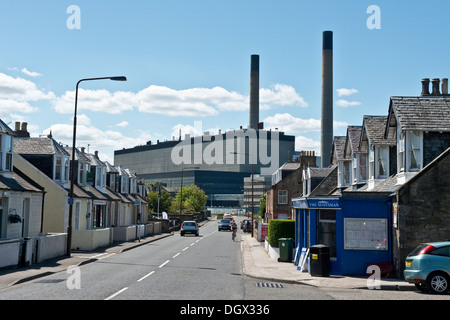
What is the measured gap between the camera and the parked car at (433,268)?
1636 centimetres

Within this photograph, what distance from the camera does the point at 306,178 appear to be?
49.7m

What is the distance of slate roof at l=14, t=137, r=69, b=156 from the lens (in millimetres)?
35750

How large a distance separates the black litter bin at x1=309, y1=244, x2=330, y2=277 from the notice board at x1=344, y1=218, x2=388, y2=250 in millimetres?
975

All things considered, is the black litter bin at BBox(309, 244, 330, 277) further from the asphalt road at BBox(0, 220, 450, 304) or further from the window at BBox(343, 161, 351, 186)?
the window at BBox(343, 161, 351, 186)

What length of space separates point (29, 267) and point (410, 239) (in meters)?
15.9

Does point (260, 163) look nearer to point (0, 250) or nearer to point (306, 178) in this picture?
point (306, 178)

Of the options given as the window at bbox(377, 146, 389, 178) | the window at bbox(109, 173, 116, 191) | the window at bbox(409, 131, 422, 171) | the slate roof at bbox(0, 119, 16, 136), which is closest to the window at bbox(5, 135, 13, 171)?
the slate roof at bbox(0, 119, 16, 136)

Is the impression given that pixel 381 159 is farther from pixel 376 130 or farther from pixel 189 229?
pixel 189 229

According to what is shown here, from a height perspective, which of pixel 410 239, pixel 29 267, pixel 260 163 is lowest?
pixel 29 267

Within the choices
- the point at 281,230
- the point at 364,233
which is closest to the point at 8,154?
the point at 281,230
